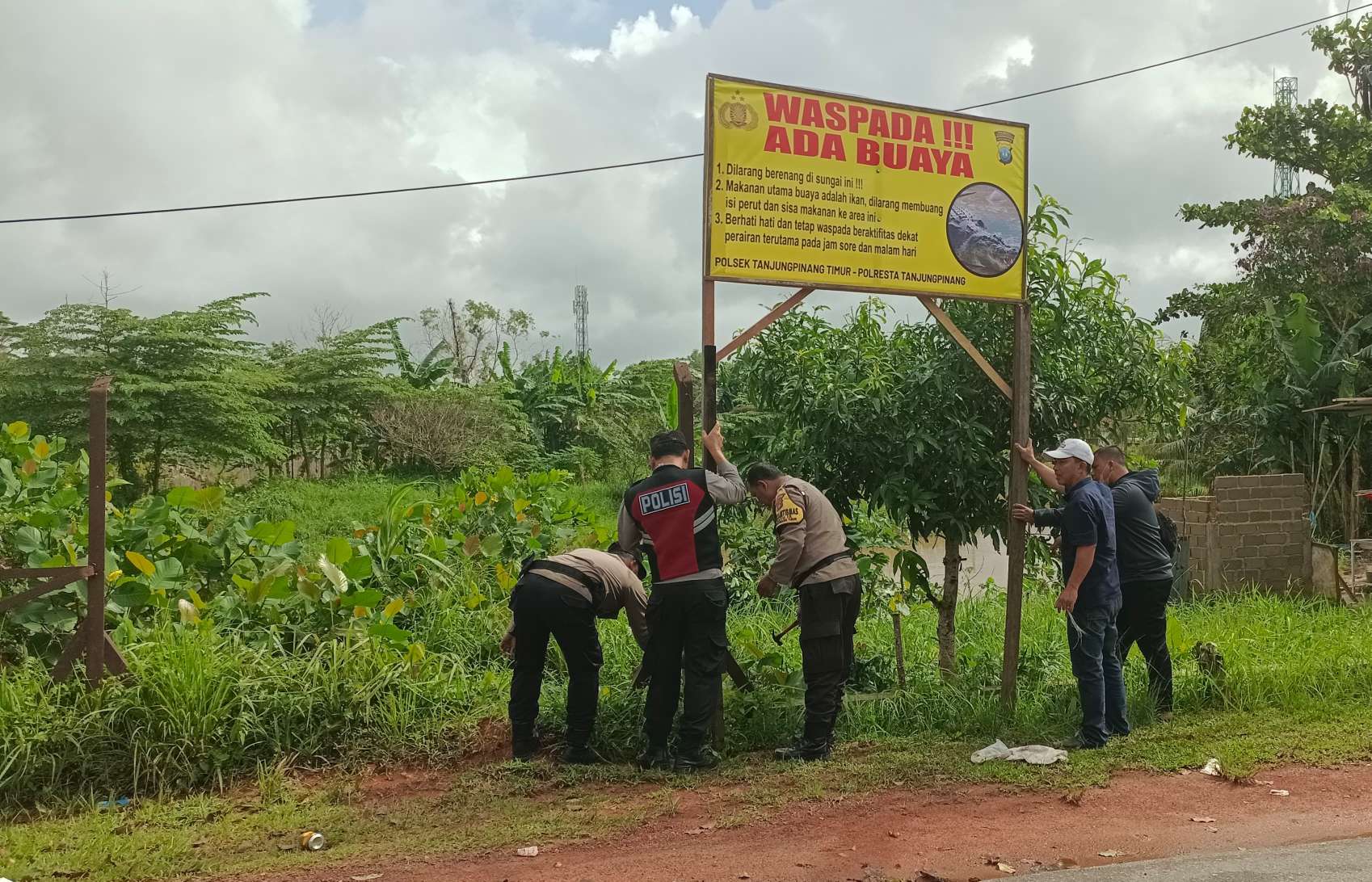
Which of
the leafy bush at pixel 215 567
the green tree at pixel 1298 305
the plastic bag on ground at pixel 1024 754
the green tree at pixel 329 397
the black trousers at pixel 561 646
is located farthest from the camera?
the green tree at pixel 329 397

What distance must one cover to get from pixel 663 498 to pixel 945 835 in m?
2.17

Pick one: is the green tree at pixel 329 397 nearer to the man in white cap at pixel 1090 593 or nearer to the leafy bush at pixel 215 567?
the leafy bush at pixel 215 567

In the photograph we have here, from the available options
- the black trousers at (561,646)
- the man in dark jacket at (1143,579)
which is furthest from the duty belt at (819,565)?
the man in dark jacket at (1143,579)

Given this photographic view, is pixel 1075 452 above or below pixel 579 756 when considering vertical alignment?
above

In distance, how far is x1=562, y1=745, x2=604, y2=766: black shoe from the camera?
225 inches

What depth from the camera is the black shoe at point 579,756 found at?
5.72 m

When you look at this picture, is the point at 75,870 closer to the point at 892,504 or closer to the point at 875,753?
the point at 875,753

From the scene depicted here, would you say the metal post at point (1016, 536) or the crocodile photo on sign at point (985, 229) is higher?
the crocodile photo on sign at point (985, 229)

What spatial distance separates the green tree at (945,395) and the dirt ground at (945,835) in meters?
1.99

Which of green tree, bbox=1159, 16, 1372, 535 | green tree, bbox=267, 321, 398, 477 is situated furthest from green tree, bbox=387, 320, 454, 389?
green tree, bbox=1159, 16, 1372, 535

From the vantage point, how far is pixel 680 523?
557cm

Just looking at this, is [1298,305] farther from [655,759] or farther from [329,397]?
[329,397]

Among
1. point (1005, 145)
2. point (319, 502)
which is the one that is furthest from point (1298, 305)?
point (319, 502)

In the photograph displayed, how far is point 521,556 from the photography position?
8.98 m
